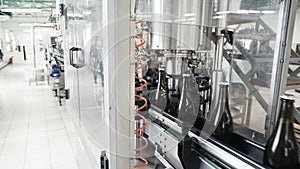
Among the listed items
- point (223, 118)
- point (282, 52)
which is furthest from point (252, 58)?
point (223, 118)

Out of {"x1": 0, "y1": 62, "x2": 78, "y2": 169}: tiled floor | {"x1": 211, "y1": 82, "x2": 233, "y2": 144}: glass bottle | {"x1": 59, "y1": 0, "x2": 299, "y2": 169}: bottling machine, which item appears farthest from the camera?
{"x1": 0, "y1": 62, "x2": 78, "y2": 169}: tiled floor

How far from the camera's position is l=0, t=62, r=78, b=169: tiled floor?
260cm

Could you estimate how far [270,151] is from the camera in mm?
742

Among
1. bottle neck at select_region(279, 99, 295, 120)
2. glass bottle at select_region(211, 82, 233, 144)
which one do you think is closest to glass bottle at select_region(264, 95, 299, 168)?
bottle neck at select_region(279, 99, 295, 120)

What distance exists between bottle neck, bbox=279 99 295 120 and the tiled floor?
2.37m

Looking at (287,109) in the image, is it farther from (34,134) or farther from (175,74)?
(34,134)

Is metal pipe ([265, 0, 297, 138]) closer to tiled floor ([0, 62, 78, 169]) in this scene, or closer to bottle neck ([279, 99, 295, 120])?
bottle neck ([279, 99, 295, 120])

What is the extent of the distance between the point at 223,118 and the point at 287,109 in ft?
1.25

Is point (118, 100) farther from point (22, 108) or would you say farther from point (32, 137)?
point (22, 108)

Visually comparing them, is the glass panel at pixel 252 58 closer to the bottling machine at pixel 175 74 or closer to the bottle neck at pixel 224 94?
the bottling machine at pixel 175 74

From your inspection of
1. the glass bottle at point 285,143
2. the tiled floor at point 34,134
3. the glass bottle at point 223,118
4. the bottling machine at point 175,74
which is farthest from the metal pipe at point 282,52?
the tiled floor at point 34,134

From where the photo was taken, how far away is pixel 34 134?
11.1ft

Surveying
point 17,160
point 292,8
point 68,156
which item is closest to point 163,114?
point 292,8

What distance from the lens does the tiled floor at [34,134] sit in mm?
2602
